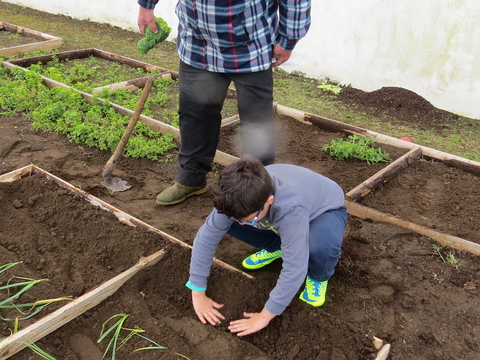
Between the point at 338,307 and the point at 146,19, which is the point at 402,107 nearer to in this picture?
the point at 146,19

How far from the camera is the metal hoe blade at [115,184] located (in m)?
3.66

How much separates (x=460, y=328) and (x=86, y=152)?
3.47 meters

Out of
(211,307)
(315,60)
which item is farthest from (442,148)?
(211,307)

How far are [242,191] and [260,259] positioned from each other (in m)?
1.06

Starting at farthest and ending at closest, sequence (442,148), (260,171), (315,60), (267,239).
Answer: (315,60), (442,148), (267,239), (260,171)

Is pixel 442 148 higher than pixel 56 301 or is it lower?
lower

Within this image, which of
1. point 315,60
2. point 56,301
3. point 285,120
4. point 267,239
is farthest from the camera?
point 315,60

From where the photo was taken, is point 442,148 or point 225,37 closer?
point 225,37

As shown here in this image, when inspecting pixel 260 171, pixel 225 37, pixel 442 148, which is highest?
pixel 225 37

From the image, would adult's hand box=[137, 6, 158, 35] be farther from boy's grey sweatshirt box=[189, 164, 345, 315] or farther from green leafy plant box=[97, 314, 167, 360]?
green leafy plant box=[97, 314, 167, 360]

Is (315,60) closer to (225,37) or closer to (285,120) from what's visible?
(285,120)

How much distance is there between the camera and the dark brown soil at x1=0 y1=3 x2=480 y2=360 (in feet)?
7.45

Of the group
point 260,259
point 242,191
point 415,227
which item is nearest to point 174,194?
point 260,259

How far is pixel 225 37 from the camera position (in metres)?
2.77
